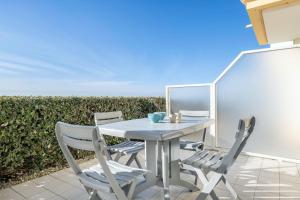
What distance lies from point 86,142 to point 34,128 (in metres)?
2.15

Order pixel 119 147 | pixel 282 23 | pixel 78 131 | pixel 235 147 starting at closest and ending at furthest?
pixel 78 131, pixel 235 147, pixel 119 147, pixel 282 23

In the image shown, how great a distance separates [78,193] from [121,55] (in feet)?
16.5

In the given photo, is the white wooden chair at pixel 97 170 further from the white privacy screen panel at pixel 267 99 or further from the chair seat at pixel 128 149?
the white privacy screen panel at pixel 267 99

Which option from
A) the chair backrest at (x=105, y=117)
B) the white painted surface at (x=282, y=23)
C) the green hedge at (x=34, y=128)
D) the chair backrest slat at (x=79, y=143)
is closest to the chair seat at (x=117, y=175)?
the chair backrest slat at (x=79, y=143)

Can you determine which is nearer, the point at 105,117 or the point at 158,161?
the point at 158,161

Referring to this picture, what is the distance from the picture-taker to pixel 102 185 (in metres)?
1.69

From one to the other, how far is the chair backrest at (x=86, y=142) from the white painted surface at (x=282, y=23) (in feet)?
8.55

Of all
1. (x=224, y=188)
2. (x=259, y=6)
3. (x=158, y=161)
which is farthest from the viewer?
(x=224, y=188)

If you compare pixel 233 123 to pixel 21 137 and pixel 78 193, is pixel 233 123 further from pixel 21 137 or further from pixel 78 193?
pixel 21 137

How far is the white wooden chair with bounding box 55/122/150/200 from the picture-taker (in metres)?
1.51

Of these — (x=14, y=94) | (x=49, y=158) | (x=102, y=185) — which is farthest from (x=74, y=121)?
(x=102, y=185)

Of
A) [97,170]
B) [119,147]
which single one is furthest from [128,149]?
[97,170]

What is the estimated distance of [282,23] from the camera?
3.27 m

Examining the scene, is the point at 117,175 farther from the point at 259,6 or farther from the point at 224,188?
the point at 259,6
